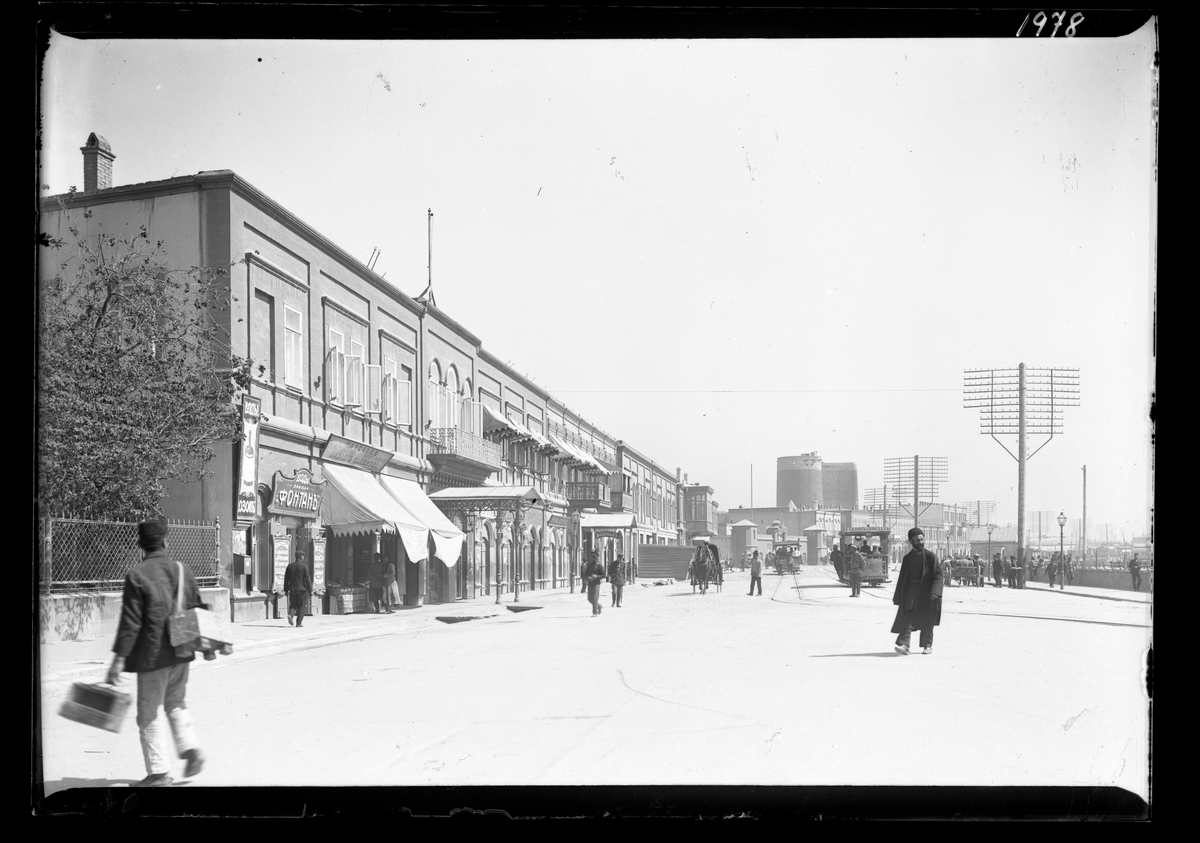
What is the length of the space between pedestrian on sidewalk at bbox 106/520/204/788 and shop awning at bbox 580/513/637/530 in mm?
39703

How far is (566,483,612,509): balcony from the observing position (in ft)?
156

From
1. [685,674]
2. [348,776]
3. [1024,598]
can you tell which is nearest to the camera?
[348,776]

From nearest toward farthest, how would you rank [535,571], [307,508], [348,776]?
[348,776]
[307,508]
[535,571]

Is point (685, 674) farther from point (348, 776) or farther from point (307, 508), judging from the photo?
point (307, 508)

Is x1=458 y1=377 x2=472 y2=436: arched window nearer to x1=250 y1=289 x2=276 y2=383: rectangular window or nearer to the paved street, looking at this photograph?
x1=250 y1=289 x2=276 y2=383: rectangular window

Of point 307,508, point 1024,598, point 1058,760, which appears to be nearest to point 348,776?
point 1058,760

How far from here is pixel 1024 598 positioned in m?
31.8

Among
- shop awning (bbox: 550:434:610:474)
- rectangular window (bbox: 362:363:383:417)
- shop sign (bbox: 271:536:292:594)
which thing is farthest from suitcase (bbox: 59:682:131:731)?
shop awning (bbox: 550:434:610:474)

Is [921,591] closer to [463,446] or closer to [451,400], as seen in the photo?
[463,446]

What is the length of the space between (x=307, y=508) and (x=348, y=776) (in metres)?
15.1

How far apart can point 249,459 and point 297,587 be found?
2.51 m

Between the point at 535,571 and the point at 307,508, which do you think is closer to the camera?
the point at 307,508

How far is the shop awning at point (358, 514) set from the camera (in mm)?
22578

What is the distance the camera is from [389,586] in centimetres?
2486
